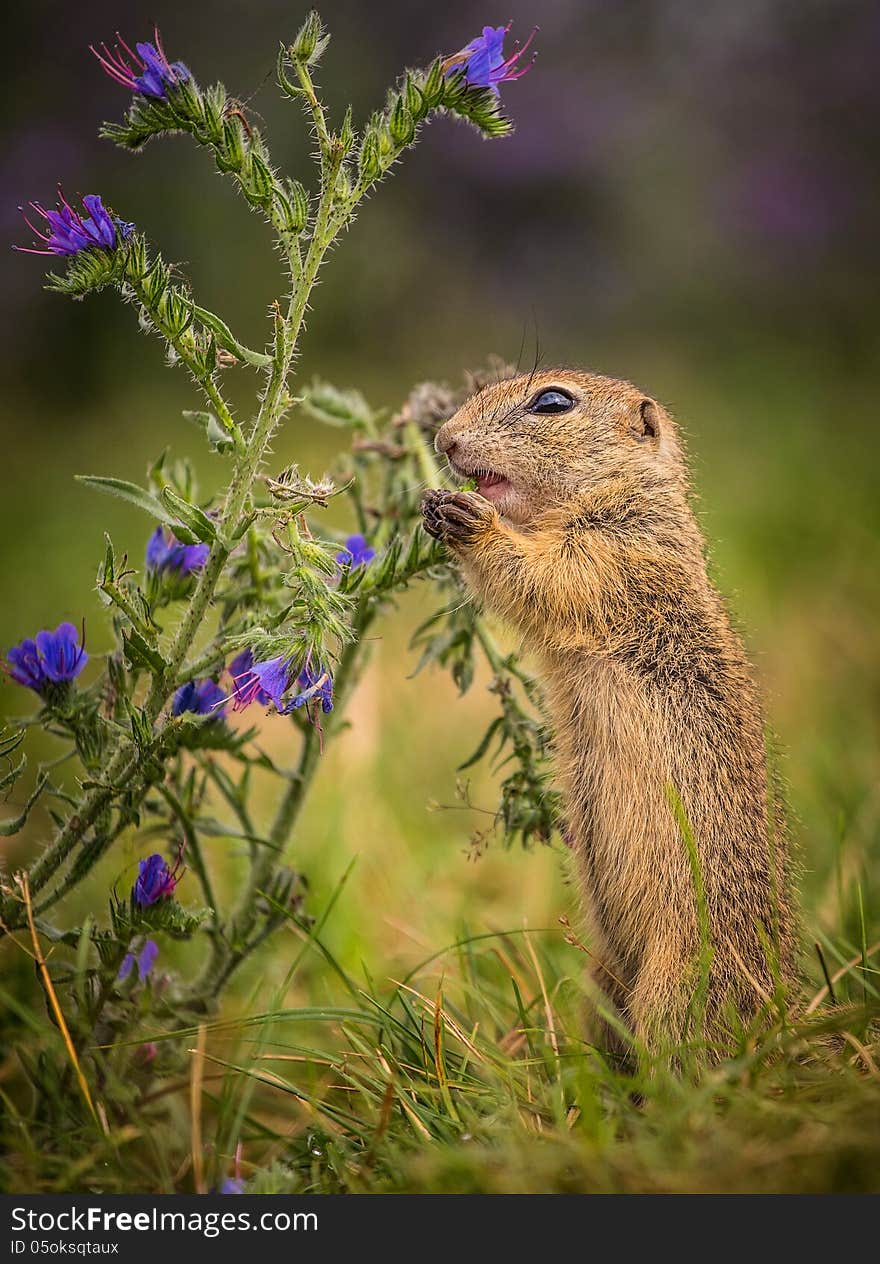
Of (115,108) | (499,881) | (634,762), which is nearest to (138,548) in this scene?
(499,881)

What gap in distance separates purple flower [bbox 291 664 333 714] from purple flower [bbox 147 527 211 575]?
17.2 inches

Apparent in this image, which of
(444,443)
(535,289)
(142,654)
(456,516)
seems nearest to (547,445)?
(444,443)

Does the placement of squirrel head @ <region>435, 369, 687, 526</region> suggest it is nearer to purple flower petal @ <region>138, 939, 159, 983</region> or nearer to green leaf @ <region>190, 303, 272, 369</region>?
green leaf @ <region>190, 303, 272, 369</region>

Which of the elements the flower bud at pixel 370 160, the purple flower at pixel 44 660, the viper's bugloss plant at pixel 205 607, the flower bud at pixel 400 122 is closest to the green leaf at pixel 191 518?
the viper's bugloss plant at pixel 205 607

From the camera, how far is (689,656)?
8.42 feet

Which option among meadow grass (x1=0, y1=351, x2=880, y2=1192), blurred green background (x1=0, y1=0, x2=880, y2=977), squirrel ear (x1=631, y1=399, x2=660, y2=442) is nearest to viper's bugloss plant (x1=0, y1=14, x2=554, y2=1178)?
meadow grass (x1=0, y1=351, x2=880, y2=1192)

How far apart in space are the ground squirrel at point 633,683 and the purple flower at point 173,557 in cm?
53

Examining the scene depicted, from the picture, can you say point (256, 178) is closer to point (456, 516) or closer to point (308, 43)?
point (308, 43)

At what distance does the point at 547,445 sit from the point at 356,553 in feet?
1.96

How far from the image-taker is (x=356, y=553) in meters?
2.53

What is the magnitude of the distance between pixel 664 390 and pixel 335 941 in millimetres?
5353

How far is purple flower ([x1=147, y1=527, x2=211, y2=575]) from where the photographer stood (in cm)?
241

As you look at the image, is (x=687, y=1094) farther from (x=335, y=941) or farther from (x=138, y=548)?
(x=138, y=548)

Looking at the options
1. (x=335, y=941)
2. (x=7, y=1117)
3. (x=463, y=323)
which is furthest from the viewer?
(x=463, y=323)
